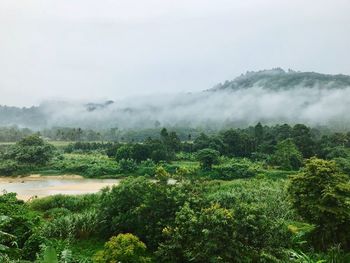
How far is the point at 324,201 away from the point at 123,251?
8476 mm

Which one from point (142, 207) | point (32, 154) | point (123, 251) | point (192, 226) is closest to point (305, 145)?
point (32, 154)

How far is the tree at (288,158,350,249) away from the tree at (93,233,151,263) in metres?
7.45

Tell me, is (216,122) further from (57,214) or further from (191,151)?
(57,214)

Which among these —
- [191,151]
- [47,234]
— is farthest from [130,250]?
[191,151]

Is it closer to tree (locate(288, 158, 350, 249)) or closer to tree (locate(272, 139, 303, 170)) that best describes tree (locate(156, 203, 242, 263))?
tree (locate(288, 158, 350, 249))

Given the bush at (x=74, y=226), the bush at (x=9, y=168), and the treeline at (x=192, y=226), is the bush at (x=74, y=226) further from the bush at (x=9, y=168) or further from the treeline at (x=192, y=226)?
the bush at (x=9, y=168)

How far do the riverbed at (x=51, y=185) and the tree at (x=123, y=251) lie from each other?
27038 mm

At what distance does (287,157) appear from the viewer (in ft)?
179

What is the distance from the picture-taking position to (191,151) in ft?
234

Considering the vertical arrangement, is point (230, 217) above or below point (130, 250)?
above

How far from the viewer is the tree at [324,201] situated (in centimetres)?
1716

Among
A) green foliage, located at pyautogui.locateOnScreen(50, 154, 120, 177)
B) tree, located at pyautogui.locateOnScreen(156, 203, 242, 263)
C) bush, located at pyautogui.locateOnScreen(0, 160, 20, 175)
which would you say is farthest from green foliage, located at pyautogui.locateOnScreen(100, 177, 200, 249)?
bush, located at pyautogui.locateOnScreen(0, 160, 20, 175)

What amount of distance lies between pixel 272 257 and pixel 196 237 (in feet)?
9.14

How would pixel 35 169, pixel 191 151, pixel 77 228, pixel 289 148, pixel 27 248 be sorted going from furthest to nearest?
pixel 191 151 < pixel 35 169 < pixel 289 148 < pixel 77 228 < pixel 27 248
